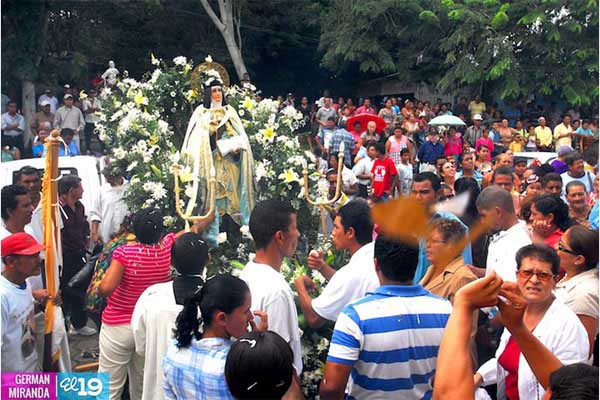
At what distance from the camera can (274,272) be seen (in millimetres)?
3840

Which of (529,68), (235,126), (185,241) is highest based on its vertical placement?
(529,68)

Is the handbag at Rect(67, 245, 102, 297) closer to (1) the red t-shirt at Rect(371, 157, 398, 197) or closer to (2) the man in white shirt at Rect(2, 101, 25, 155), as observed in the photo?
(1) the red t-shirt at Rect(371, 157, 398, 197)


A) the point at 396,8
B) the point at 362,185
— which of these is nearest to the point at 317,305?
the point at 362,185

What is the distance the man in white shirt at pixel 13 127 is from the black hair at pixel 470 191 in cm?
928

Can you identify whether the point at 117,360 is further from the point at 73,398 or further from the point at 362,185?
the point at 362,185

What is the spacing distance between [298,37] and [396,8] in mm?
2688

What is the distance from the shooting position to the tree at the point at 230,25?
1709cm

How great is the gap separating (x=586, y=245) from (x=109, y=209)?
4.76 metres

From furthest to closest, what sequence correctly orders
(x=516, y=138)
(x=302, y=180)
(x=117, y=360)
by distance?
A: (x=516, y=138), (x=302, y=180), (x=117, y=360)

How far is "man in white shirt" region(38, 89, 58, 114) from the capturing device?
14.8 m

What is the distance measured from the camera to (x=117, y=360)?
4863 millimetres

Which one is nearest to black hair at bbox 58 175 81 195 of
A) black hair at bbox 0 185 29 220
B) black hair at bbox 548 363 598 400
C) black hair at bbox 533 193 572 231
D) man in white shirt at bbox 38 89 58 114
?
black hair at bbox 0 185 29 220

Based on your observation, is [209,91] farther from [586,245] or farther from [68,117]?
[68,117]

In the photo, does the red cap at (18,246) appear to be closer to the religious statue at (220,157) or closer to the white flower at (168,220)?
the white flower at (168,220)
